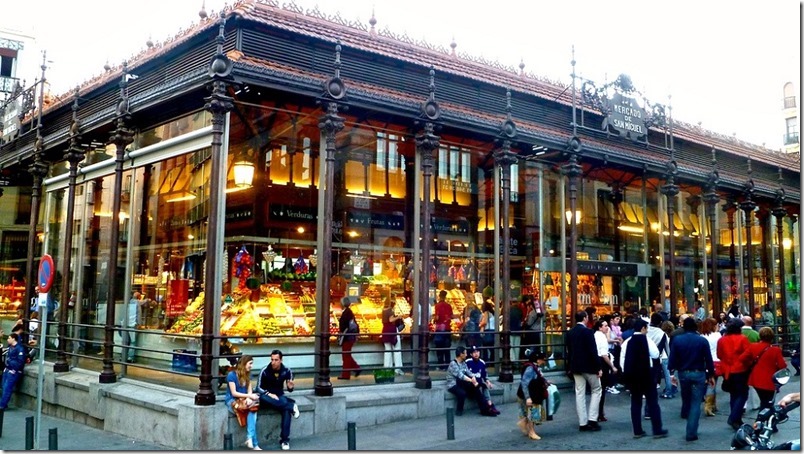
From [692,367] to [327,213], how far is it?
6.70m

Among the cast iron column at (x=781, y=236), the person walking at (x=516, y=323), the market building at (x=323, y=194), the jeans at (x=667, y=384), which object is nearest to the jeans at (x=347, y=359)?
the market building at (x=323, y=194)

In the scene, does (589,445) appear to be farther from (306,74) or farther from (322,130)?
(306,74)

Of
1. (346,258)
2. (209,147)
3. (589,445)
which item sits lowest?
(589,445)

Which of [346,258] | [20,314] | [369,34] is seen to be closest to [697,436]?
[346,258]

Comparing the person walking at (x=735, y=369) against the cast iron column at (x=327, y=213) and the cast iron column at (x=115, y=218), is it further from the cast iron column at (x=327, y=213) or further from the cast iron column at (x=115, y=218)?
the cast iron column at (x=115, y=218)

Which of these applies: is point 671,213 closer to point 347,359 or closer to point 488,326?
point 488,326

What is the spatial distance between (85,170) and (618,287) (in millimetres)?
14692

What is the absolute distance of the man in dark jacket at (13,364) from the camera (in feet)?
46.9

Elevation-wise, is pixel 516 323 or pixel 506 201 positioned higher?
pixel 506 201

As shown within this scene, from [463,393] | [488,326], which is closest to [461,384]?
[463,393]

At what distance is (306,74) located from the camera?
12516mm

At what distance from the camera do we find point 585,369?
10.9 m

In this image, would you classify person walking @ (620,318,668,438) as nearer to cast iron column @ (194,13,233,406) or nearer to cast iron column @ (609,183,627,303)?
cast iron column @ (194,13,233,406)

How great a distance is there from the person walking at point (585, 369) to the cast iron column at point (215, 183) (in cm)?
589
